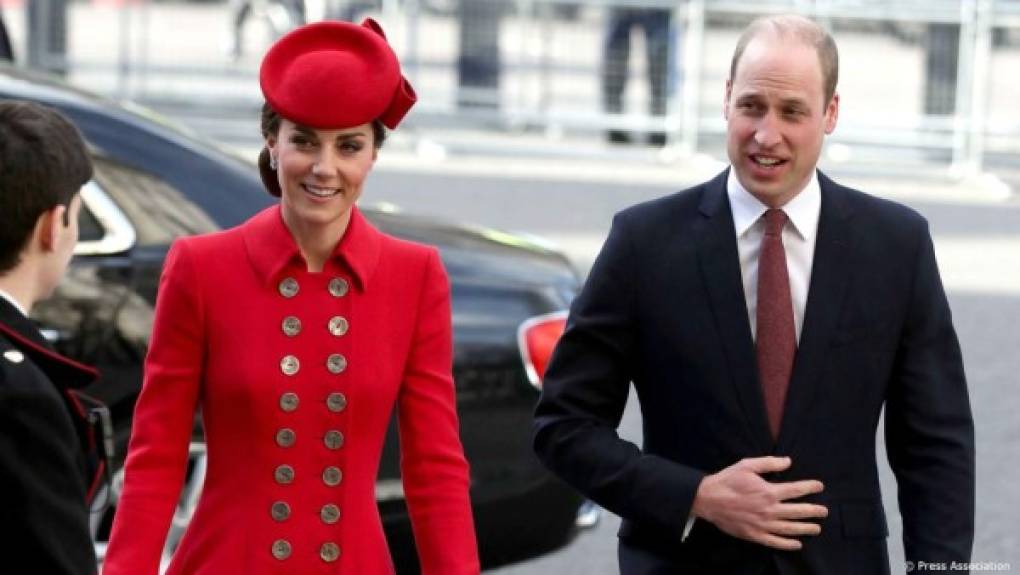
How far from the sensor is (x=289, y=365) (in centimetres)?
372

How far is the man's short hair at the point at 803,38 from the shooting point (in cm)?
384

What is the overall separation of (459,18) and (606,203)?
3.07 m

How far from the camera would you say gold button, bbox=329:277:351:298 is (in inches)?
149

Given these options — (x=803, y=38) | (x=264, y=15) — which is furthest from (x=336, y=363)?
(x=264, y=15)

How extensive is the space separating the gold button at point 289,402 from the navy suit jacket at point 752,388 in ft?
1.64

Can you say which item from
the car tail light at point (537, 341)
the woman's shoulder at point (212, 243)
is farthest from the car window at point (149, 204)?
the woman's shoulder at point (212, 243)

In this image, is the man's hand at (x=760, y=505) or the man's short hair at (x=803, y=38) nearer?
the man's hand at (x=760, y=505)

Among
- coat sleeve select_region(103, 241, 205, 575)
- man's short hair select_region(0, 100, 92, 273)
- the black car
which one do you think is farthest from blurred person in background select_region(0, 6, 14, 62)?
man's short hair select_region(0, 100, 92, 273)

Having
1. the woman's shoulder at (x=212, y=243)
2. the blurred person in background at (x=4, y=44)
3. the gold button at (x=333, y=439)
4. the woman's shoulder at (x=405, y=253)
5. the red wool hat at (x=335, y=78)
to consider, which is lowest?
the gold button at (x=333, y=439)

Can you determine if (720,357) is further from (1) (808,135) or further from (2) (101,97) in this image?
(2) (101,97)

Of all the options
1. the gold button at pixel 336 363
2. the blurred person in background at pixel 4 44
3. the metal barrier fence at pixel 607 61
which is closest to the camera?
the gold button at pixel 336 363

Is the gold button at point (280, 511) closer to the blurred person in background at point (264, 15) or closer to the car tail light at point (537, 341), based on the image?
the car tail light at point (537, 341)

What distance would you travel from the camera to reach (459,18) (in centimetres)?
1786

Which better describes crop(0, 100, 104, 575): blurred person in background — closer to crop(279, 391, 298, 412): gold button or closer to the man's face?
crop(279, 391, 298, 412): gold button
